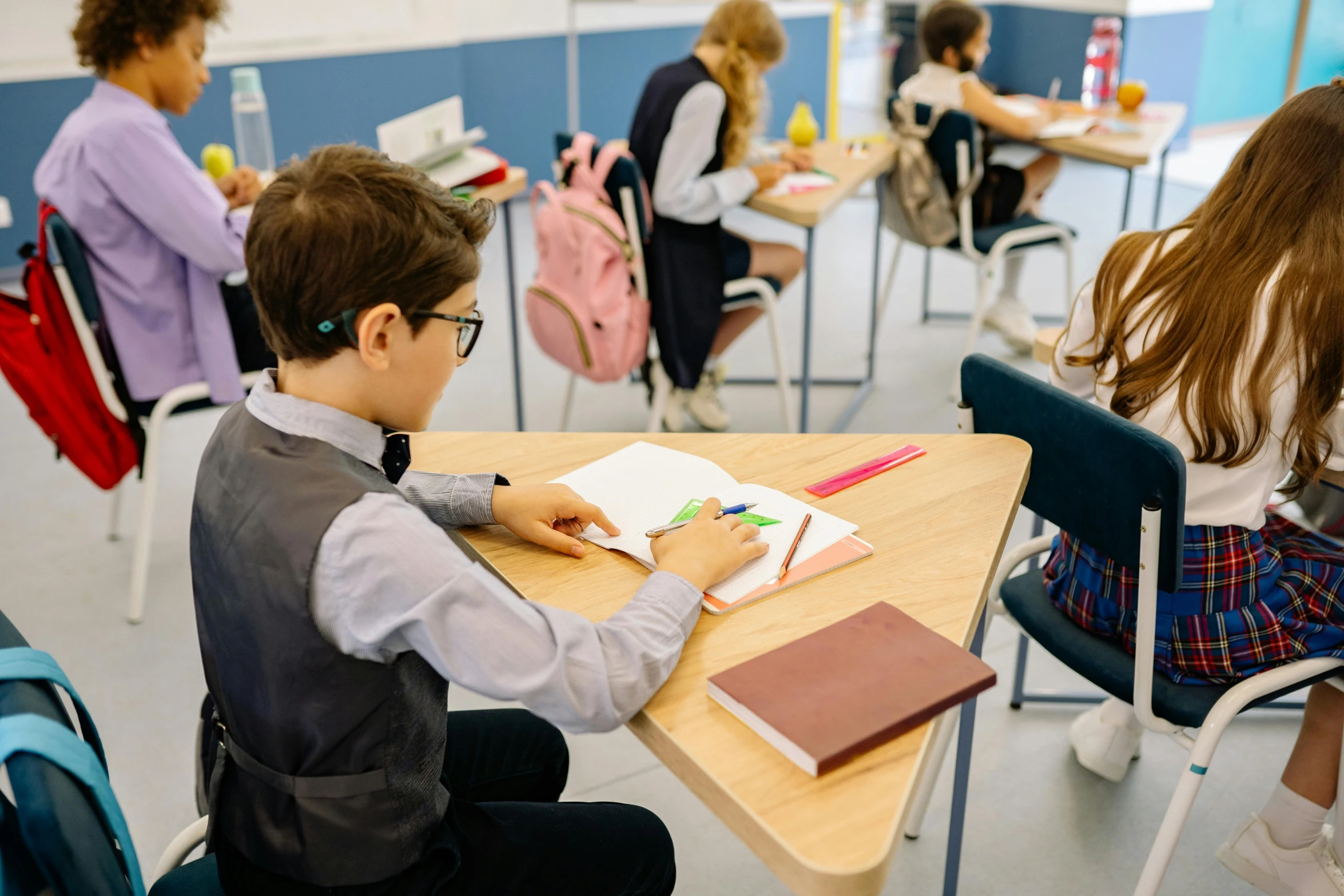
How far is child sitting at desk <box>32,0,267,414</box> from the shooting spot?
2.16m

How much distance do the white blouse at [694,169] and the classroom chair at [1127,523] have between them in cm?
137

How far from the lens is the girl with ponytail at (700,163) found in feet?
8.91

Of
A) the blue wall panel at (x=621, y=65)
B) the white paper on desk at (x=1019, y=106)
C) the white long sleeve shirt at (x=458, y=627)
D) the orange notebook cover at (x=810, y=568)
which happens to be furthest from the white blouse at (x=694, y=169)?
the blue wall panel at (x=621, y=65)

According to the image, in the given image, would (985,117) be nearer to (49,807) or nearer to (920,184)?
(920,184)

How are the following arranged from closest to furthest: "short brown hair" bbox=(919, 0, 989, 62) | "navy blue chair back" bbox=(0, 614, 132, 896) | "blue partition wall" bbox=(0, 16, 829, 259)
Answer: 1. "navy blue chair back" bbox=(0, 614, 132, 896)
2. "short brown hair" bbox=(919, 0, 989, 62)
3. "blue partition wall" bbox=(0, 16, 829, 259)

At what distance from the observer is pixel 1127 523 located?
1.29 m

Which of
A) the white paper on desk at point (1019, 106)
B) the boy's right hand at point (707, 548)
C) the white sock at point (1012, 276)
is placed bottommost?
the white sock at point (1012, 276)

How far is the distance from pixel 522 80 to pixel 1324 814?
16.1ft

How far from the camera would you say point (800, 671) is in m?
0.95

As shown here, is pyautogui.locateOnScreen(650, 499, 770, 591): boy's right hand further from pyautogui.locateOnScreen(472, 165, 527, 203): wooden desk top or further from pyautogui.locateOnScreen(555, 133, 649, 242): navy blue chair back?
pyautogui.locateOnScreen(472, 165, 527, 203): wooden desk top

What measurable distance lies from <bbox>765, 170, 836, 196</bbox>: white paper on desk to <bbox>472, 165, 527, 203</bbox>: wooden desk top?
64 cm

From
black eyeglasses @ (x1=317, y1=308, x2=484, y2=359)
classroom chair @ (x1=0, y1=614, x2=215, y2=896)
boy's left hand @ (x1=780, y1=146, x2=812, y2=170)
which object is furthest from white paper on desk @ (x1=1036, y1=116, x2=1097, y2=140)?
classroom chair @ (x1=0, y1=614, x2=215, y2=896)

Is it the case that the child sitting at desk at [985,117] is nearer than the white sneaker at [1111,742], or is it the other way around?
the white sneaker at [1111,742]

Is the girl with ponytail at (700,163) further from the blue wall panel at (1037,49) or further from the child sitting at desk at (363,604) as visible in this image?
the blue wall panel at (1037,49)
